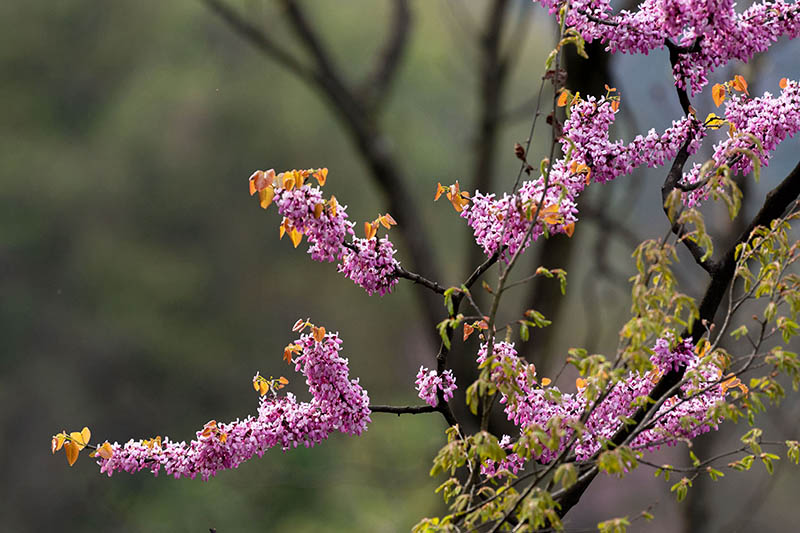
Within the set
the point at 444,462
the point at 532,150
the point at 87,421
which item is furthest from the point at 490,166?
the point at 87,421

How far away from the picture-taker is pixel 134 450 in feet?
3.88

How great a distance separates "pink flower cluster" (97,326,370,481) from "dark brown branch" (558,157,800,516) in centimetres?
30

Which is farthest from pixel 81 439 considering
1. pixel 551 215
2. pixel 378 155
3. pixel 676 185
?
pixel 378 155

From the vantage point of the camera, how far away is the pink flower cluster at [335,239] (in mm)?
940

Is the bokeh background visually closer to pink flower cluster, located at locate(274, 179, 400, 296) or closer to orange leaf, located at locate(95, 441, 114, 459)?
orange leaf, located at locate(95, 441, 114, 459)

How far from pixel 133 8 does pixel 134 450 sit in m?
5.59

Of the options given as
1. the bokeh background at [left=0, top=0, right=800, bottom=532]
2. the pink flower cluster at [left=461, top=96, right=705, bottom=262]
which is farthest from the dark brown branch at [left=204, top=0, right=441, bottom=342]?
the bokeh background at [left=0, top=0, right=800, bottom=532]

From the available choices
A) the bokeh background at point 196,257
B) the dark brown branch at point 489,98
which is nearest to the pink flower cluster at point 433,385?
the dark brown branch at point 489,98

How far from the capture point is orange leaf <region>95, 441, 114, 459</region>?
1.13 meters

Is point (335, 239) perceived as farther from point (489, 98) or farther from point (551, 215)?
point (489, 98)

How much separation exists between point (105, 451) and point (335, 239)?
0.46 metres

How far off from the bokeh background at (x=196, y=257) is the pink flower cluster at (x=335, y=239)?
3.82 m

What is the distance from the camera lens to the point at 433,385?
42.8 inches

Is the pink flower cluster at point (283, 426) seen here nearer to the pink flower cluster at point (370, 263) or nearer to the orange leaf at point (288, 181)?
the pink flower cluster at point (370, 263)
